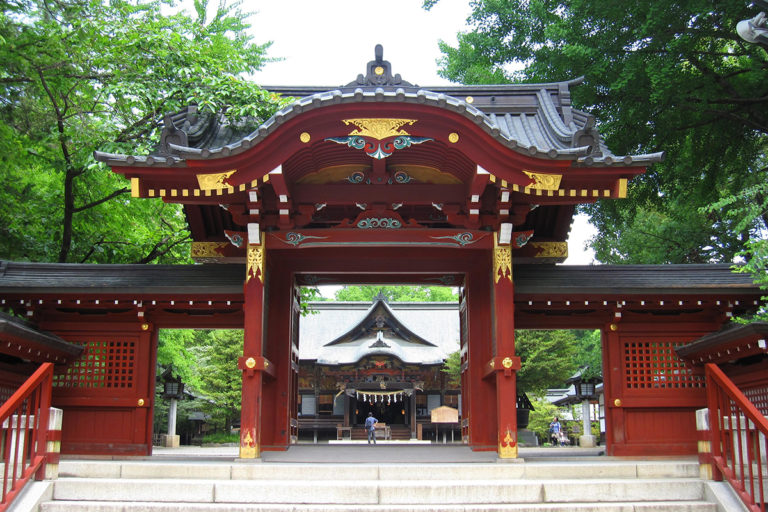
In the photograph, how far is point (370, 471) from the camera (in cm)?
711

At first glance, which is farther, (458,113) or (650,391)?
(650,391)

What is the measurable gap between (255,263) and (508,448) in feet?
12.5

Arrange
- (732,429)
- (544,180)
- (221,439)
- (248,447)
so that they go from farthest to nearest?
(221,439), (544,180), (248,447), (732,429)

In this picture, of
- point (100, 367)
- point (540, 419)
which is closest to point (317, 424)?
point (540, 419)

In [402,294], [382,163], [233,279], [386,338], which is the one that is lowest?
[233,279]

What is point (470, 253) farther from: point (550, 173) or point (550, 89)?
point (550, 89)

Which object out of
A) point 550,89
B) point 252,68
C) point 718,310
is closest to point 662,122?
point 550,89

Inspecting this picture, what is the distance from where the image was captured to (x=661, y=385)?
966 centimetres

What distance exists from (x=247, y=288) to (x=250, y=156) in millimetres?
1683

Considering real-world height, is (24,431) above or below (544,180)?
below

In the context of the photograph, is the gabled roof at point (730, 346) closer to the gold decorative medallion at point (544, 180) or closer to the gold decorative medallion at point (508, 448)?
the gold decorative medallion at point (544, 180)

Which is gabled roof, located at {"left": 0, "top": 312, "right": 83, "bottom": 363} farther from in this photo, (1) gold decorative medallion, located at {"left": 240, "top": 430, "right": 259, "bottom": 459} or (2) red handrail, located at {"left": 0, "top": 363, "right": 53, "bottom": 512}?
(1) gold decorative medallion, located at {"left": 240, "top": 430, "right": 259, "bottom": 459}

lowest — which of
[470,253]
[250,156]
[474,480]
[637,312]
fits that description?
[474,480]

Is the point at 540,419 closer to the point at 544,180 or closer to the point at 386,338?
the point at 386,338
